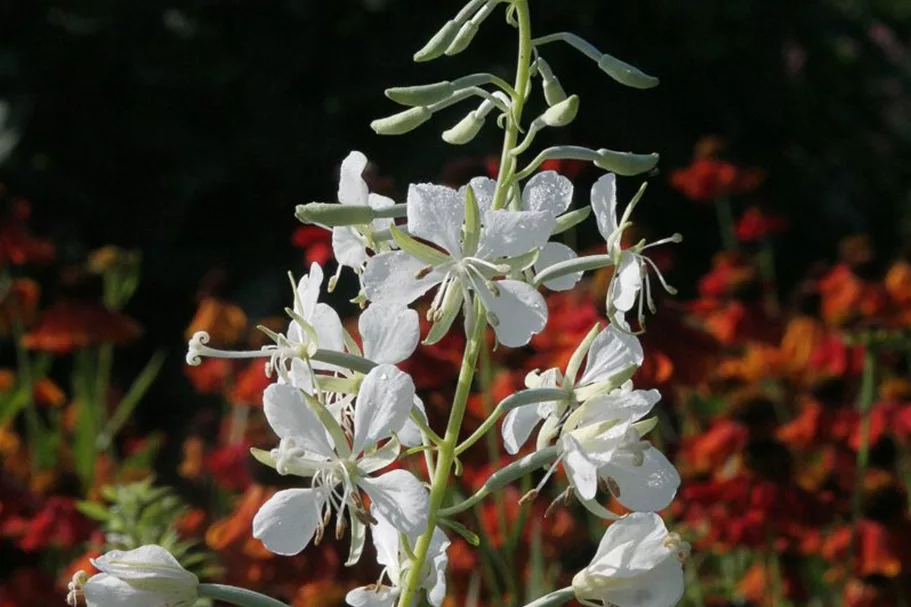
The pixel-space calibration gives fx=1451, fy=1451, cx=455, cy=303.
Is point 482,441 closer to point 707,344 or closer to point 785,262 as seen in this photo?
point 707,344

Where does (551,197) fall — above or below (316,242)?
Answer: above

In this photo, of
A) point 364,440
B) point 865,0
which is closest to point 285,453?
point 364,440

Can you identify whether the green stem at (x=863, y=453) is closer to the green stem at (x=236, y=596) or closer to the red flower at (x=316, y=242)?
the red flower at (x=316, y=242)

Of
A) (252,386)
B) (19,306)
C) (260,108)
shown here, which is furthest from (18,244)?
(260,108)

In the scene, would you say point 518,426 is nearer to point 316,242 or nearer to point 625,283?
point 625,283

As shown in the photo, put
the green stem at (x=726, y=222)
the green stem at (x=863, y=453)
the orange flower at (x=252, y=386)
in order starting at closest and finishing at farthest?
the green stem at (x=863, y=453)
the orange flower at (x=252, y=386)
the green stem at (x=726, y=222)

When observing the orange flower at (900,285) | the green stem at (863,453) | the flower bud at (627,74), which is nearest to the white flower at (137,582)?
the flower bud at (627,74)

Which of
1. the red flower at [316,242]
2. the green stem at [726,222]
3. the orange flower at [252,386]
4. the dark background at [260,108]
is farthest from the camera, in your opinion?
the dark background at [260,108]
